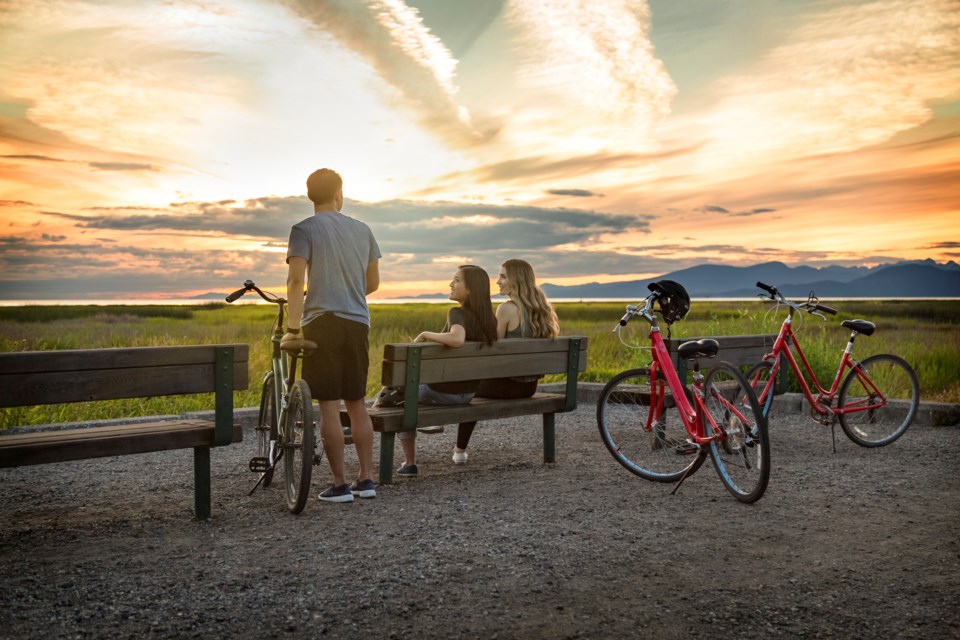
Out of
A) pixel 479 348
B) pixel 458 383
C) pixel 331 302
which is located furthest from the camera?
pixel 458 383

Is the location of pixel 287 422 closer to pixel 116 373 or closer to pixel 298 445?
pixel 298 445

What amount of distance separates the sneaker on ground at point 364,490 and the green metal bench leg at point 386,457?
1.55 feet

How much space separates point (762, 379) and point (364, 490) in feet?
13.6

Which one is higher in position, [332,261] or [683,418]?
[332,261]

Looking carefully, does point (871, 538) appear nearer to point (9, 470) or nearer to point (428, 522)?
point (428, 522)

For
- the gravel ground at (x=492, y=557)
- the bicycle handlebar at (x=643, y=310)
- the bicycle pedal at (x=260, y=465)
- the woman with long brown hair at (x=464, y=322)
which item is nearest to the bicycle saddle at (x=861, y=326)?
the gravel ground at (x=492, y=557)

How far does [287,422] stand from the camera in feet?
19.3

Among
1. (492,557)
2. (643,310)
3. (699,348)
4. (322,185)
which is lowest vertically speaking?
(492,557)

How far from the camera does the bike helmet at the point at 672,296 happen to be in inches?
265

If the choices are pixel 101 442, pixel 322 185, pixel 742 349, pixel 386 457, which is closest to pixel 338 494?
pixel 386 457

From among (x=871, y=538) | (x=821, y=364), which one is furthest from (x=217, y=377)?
(x=821, y=364)

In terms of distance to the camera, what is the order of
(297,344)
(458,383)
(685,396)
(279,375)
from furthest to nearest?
(458,383) → (685,396) → (279,375) → (297,344)

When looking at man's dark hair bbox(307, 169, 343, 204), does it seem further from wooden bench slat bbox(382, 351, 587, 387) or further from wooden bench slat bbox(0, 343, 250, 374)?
wooden bench slat bbox(382, 351, 587, 387)

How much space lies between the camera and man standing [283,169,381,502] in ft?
18.6
